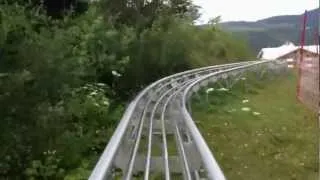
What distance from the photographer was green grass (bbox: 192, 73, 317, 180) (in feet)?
38.0

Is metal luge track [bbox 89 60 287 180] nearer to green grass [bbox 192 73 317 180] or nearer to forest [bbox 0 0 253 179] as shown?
forest [bbox 0 0 253 179]

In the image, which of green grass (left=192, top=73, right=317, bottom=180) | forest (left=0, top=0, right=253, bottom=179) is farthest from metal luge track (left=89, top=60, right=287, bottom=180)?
green grass (left=192, top=73, right=317, bottom=180)

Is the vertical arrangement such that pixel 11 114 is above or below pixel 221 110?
above

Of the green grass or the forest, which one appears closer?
the forest

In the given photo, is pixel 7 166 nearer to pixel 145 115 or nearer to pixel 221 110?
pixel 145 115

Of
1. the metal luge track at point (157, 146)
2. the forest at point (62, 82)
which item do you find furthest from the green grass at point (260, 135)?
the forest at point (62, 82)

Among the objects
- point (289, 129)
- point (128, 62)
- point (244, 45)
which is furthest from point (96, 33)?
point (244, 45)

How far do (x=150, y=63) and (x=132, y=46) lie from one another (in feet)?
4.69

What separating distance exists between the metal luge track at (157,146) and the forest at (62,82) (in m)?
0.91

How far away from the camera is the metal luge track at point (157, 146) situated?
6.73 metres

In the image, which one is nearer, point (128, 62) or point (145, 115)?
point (145, 115)

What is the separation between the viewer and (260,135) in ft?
47.8

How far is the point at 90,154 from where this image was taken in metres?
12.5

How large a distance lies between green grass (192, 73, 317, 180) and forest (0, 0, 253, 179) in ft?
7.04
